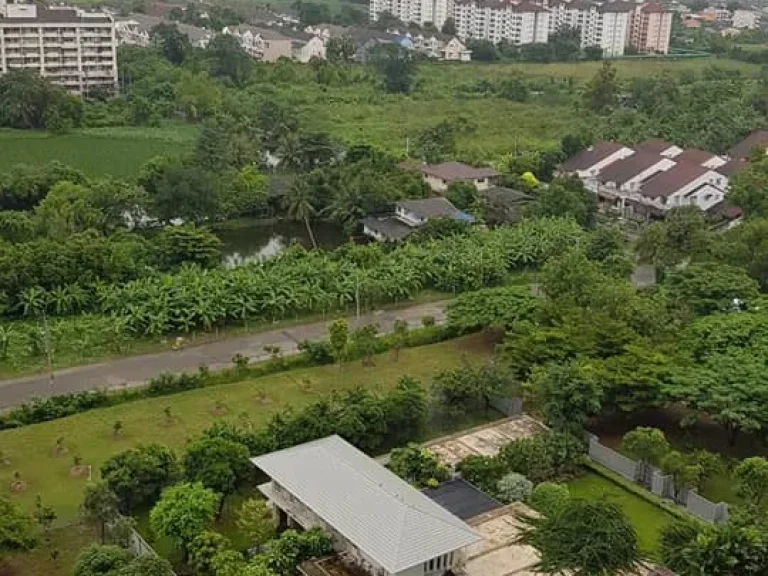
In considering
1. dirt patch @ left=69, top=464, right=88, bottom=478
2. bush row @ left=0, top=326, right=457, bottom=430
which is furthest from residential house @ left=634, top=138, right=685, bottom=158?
dirt patch @ left=69, top=464, right=88, bottom=478

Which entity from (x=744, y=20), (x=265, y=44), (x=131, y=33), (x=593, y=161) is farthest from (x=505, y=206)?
(x=744, y=20)

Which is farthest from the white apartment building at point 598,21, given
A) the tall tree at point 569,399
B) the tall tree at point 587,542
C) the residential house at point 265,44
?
the tall tree at point 587,542

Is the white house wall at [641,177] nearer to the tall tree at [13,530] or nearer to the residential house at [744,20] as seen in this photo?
the tall tree at [13,530]

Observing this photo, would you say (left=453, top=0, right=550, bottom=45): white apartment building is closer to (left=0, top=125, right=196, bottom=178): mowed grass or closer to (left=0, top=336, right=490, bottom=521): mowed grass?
(left=0, top=125, right=196, bottom=178): mowed grass

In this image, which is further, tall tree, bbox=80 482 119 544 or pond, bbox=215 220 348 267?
pond, bbox=215 220 348 267

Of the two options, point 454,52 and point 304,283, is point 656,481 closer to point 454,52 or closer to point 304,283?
point 304,283

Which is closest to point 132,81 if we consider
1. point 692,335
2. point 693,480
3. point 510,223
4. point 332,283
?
point 510,223
